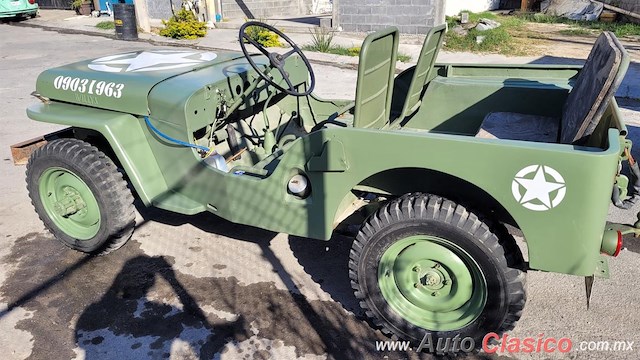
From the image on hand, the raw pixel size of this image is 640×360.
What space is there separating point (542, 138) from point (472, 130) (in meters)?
0.59

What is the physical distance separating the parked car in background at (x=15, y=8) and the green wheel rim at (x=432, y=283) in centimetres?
1844

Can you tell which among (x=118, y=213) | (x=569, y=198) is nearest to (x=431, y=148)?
(x=569, y=198)

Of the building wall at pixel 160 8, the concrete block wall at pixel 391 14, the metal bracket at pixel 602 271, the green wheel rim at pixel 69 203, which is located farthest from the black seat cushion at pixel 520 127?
the building wall at pixel 160 8

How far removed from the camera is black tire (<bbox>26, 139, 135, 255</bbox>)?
10.7 feet

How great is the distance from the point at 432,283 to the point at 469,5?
1615 centimetres

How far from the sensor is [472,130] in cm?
371

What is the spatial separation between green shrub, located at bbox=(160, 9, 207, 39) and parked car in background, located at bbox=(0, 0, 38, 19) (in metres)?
6.70

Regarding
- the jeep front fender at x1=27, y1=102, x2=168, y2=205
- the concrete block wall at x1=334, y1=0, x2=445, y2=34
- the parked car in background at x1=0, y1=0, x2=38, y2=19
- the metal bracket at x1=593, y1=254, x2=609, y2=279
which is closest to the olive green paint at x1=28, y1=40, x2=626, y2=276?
the jeep front fender at x1=27, y1=102, x2=168, y2=205

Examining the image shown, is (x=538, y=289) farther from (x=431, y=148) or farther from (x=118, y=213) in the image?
(x=118, y=213)

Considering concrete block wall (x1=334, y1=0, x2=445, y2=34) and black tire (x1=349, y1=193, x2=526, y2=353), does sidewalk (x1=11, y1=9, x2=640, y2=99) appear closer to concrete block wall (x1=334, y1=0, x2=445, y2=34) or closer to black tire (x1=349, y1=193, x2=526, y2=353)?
concrete block wall (x1=334, y1=0, x2=445, y2=34)

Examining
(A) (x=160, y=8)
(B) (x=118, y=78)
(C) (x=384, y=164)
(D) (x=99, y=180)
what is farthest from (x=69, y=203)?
(A) (x=160, y=8)

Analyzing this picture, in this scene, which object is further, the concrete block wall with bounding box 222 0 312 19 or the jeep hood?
the concrete block wall with bounding box 222 0 312 19

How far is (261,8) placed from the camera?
1627 centimetres

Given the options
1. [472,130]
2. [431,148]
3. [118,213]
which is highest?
[431,148]
